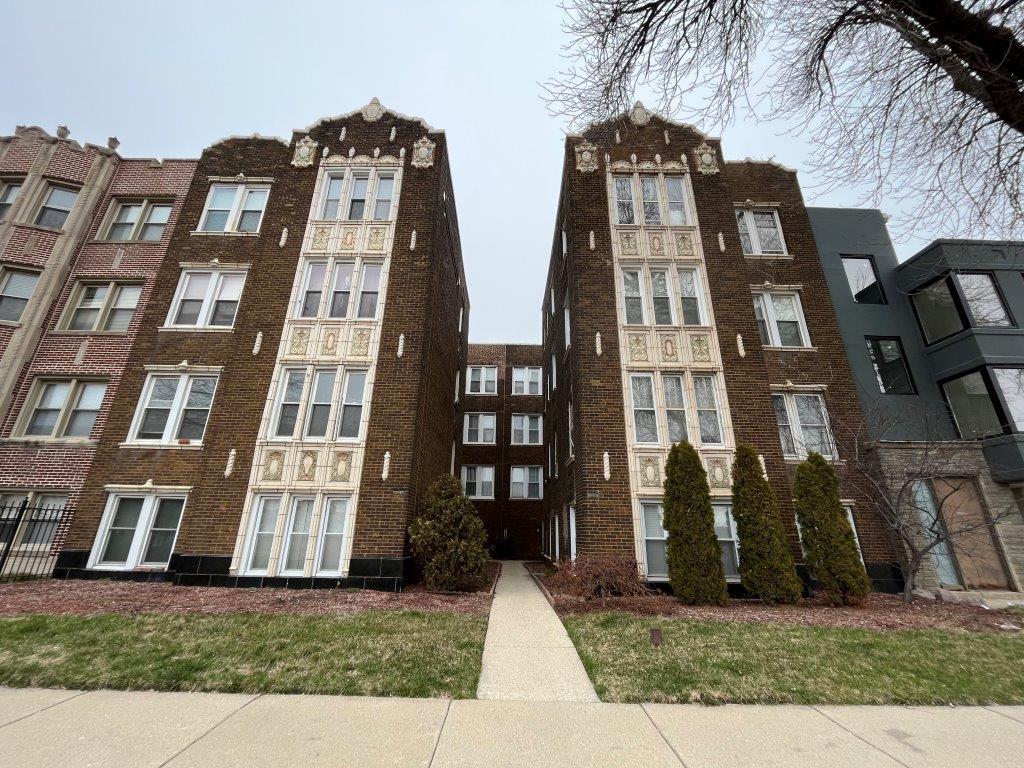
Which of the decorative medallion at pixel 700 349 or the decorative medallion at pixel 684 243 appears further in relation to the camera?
the decorative medallion at pixel 684 243

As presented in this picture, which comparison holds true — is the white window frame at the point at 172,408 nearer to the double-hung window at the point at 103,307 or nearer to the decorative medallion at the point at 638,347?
the double-hung window at the point at 103,307

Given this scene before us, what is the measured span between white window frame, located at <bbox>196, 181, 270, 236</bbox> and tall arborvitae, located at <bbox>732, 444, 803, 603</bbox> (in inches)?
587

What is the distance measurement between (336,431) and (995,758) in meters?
11.0

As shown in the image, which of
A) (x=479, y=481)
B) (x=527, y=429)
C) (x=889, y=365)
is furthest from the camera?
(x=527, y=429)

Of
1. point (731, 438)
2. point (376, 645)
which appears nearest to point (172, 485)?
point (376, 645)

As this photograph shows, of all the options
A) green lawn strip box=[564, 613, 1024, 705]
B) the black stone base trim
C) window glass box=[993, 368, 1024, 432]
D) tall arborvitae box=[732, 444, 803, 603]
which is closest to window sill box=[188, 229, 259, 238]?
the black stone base trim

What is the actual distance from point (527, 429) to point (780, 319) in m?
13.0

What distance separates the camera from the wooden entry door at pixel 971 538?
10367 millimetres

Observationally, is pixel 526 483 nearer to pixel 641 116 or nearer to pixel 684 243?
pixel 684 243

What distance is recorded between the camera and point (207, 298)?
39.7 feet

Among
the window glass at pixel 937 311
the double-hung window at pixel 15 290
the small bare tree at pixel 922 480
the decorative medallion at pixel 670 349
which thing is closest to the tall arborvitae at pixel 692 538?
the decorative medallion at pixel 670 349

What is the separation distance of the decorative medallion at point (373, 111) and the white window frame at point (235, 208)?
3.84 metres

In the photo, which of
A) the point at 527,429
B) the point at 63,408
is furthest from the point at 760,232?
the point at 63,408

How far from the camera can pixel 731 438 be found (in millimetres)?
10555
